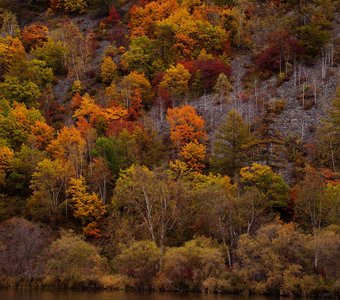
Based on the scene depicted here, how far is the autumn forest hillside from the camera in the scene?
6325cm

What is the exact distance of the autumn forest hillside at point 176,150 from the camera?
208ft

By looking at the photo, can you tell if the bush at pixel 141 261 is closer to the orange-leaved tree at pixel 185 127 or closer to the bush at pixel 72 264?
the bush at pixel 72 264

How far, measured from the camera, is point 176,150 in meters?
94.4

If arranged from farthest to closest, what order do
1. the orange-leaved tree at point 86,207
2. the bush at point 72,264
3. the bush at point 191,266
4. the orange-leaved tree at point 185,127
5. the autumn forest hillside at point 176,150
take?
the orange-leaved tree at point 185,127 < the orange-leaved tree at point 86,207 < the bush at point 72,264 < the autumn forest hillside at point 176,150 < the bush at point 191,266

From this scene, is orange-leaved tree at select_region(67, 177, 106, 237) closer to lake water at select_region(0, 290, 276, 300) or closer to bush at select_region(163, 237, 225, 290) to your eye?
bush at select_region(163, 237, 225, 290)

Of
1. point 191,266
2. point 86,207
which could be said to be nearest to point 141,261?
point 191,266

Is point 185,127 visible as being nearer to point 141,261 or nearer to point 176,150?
point 176,150

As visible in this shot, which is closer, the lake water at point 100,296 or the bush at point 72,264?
the lake water at point 100,296

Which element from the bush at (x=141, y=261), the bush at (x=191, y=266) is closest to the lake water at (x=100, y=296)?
the bush at (x=191, y=266)

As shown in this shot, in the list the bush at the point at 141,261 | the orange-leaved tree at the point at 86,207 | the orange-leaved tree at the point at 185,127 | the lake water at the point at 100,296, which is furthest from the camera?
the orange-leaved tree at the point at 185,127

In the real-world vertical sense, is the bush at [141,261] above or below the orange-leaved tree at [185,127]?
below

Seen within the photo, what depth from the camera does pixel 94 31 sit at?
148375 millimetres

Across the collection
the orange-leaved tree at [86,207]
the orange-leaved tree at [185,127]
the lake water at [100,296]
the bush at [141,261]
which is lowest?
the lake water at [100,296]

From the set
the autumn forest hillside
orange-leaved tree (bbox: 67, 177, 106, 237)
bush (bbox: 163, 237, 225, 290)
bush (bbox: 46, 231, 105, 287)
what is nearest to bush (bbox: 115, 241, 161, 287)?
the autumn forest hillside
